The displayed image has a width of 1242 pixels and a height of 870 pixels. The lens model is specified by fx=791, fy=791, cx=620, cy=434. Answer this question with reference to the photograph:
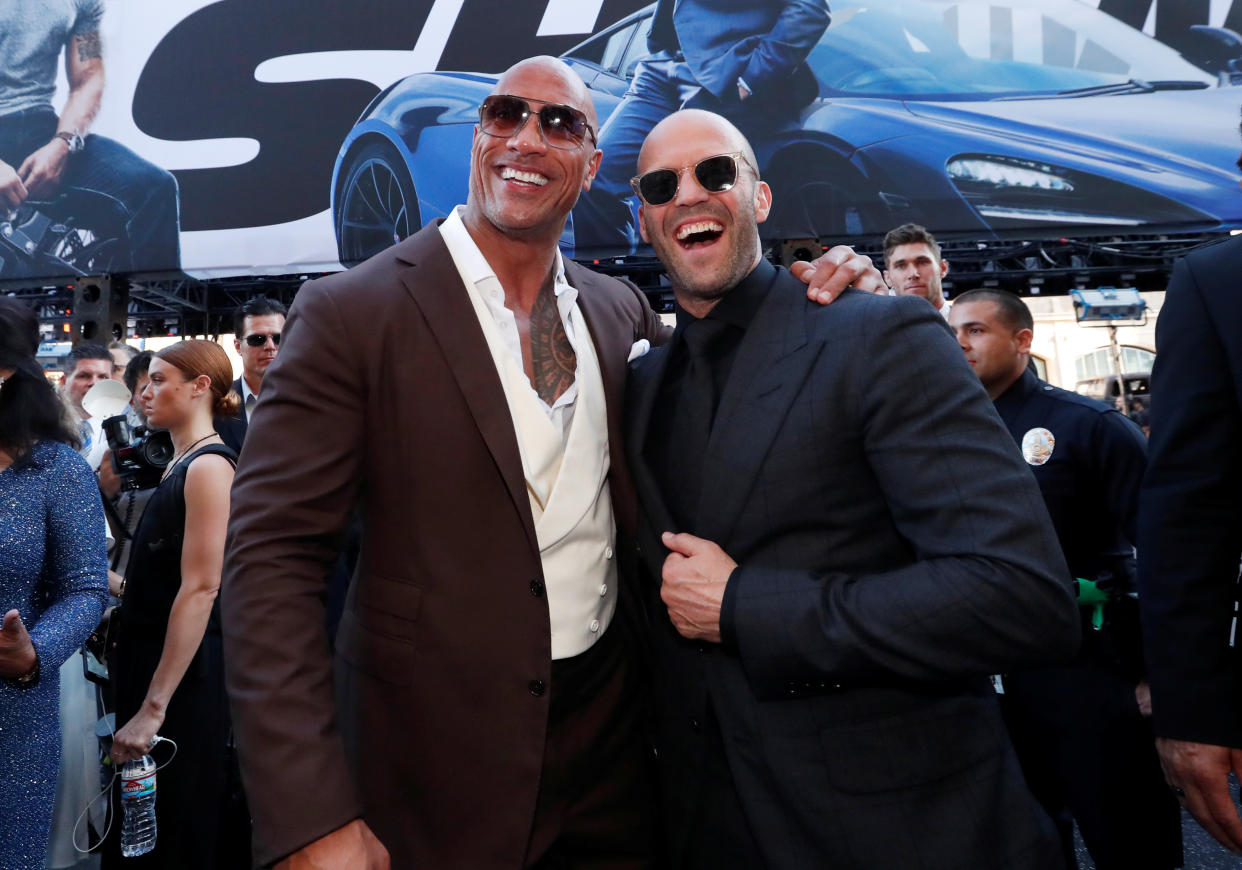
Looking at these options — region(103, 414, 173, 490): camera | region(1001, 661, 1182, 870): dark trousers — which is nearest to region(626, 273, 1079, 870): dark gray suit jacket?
region(1001, 661, 1182, 870): dark trousers

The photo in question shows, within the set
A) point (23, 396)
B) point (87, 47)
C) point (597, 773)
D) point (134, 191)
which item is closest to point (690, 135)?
point (597, 773)

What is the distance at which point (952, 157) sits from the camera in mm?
7066

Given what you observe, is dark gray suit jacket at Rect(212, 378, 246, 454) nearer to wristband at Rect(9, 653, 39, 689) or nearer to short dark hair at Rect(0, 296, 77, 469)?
short dark hair at Rect(0, 296, 77, 469)

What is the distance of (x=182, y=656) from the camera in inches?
109

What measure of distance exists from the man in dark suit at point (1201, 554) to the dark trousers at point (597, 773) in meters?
1.05

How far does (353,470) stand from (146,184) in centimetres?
764

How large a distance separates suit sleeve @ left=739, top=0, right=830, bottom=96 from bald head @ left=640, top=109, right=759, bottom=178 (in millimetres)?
5804

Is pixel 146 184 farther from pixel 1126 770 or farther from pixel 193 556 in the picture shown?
pixel 1126 770

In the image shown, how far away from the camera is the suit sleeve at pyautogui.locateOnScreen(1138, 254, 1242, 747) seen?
148 centimetres

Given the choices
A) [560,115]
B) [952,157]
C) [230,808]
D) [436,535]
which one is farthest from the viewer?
[952,157]

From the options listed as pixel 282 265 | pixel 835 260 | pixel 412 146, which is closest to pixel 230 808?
pixel 835 260

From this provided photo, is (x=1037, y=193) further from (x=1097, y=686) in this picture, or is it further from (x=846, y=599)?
(x=846, y=599)

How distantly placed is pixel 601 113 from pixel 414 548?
21.4ft

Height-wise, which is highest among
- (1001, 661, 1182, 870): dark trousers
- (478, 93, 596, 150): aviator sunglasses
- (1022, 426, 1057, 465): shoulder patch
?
(478, 93, 596, 150): aviator sunglasses
